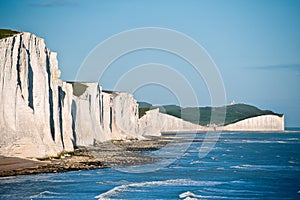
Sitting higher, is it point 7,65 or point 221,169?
point 7,65

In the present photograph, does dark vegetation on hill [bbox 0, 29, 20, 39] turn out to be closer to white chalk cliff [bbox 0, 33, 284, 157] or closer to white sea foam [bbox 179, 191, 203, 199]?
white chalk cliff [bbox 0, 33, 284, 157]

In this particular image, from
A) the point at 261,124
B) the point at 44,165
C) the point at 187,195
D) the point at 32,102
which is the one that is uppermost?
the point at 261,124

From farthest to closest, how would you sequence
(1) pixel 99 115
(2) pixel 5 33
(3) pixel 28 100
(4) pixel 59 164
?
(1) pixel 99 115, (2) pixel 5 33, (3) pixel 28 100, (4) pixel 59 164

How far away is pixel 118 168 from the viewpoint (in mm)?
35938

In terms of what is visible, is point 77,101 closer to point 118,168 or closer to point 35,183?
point 118,168

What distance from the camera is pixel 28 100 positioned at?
37.5 m

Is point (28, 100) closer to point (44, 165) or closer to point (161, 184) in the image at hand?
point (44, 165)

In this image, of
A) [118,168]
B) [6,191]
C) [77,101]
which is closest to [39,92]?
[118,168]

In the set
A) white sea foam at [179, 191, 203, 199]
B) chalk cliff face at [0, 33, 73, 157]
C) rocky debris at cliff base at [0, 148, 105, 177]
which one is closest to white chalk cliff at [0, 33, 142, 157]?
chalk cliff face at [0, 33, 73, 157]

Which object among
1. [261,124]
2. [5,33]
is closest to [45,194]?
[5,33]

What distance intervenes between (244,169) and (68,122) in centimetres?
1603

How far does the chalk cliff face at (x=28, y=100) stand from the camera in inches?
1353

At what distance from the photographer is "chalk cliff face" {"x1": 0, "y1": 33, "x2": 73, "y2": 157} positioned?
113ft

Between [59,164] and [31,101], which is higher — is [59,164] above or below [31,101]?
below
